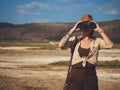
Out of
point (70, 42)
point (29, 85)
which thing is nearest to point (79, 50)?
point (70, 42)

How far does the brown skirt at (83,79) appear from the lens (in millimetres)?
5293

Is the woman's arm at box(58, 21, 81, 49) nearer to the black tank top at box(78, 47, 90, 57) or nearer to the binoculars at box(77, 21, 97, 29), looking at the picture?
the binoculars at box(77, 21, 97, 29)

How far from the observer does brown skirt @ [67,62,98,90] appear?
5293 mm

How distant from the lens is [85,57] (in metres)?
5.38

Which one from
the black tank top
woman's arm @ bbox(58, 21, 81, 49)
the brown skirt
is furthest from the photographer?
woman's arm @ bbox(58, 21, 81, 49)

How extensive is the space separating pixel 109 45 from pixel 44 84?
31.7 ft

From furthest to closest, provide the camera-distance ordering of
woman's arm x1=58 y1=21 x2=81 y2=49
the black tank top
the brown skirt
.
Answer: woman's arm x1=58 y1=21 x2=81 y2=49 < the black tank top < the brown skirt

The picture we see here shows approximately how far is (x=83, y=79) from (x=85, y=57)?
13.4 inches

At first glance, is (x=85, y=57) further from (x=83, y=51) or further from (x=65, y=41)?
(x=65, y=41)

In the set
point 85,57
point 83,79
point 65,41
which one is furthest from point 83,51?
point 83,79

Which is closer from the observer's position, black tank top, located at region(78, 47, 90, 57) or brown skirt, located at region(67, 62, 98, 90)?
brown skirt, located at region(67, 62, 98, 90)

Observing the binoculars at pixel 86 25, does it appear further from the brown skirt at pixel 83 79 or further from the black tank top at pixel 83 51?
the brown skirt at pixel 83 79

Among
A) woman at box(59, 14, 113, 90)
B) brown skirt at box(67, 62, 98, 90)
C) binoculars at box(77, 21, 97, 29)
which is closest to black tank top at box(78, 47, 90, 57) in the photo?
woman at box(59, 14, 113, 90)

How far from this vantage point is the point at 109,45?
18.4ft
